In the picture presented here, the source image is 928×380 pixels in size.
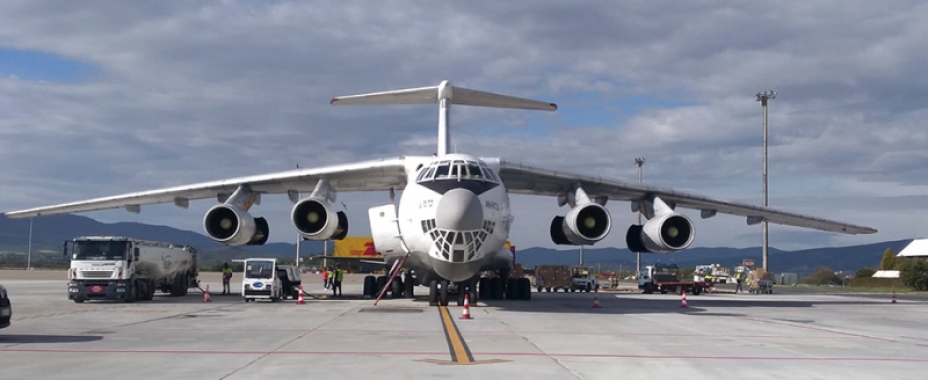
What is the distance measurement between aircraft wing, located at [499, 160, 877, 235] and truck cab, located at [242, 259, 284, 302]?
709cm

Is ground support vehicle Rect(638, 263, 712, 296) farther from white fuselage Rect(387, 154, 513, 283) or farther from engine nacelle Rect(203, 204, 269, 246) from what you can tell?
engine nacelle Rect(203, 204, 269, 246)

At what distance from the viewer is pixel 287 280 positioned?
1100 inches

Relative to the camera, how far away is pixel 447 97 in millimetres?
23688

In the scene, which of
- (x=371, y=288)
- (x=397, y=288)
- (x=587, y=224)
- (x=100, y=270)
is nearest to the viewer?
(x=587, y=224)

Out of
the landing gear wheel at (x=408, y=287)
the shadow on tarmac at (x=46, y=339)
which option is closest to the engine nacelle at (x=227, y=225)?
the landing gear wheel at (x=408, y=287)

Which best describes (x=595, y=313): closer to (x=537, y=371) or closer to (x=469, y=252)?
(x=469, y=252)

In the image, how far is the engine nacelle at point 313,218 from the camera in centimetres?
2200

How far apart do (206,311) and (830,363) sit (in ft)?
43.9

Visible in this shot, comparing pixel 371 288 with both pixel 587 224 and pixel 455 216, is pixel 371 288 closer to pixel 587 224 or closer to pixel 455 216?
pixel 587 224

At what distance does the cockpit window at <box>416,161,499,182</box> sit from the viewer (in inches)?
727

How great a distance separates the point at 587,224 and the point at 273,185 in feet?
28.1

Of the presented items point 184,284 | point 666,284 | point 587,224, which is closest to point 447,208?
point 587,224

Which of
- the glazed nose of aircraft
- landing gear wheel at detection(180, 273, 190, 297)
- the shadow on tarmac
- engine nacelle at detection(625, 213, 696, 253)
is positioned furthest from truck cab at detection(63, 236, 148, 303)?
engine nacelle at detection(625, 213, 696, 253)

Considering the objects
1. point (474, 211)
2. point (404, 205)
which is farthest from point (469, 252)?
point (404, 205)
